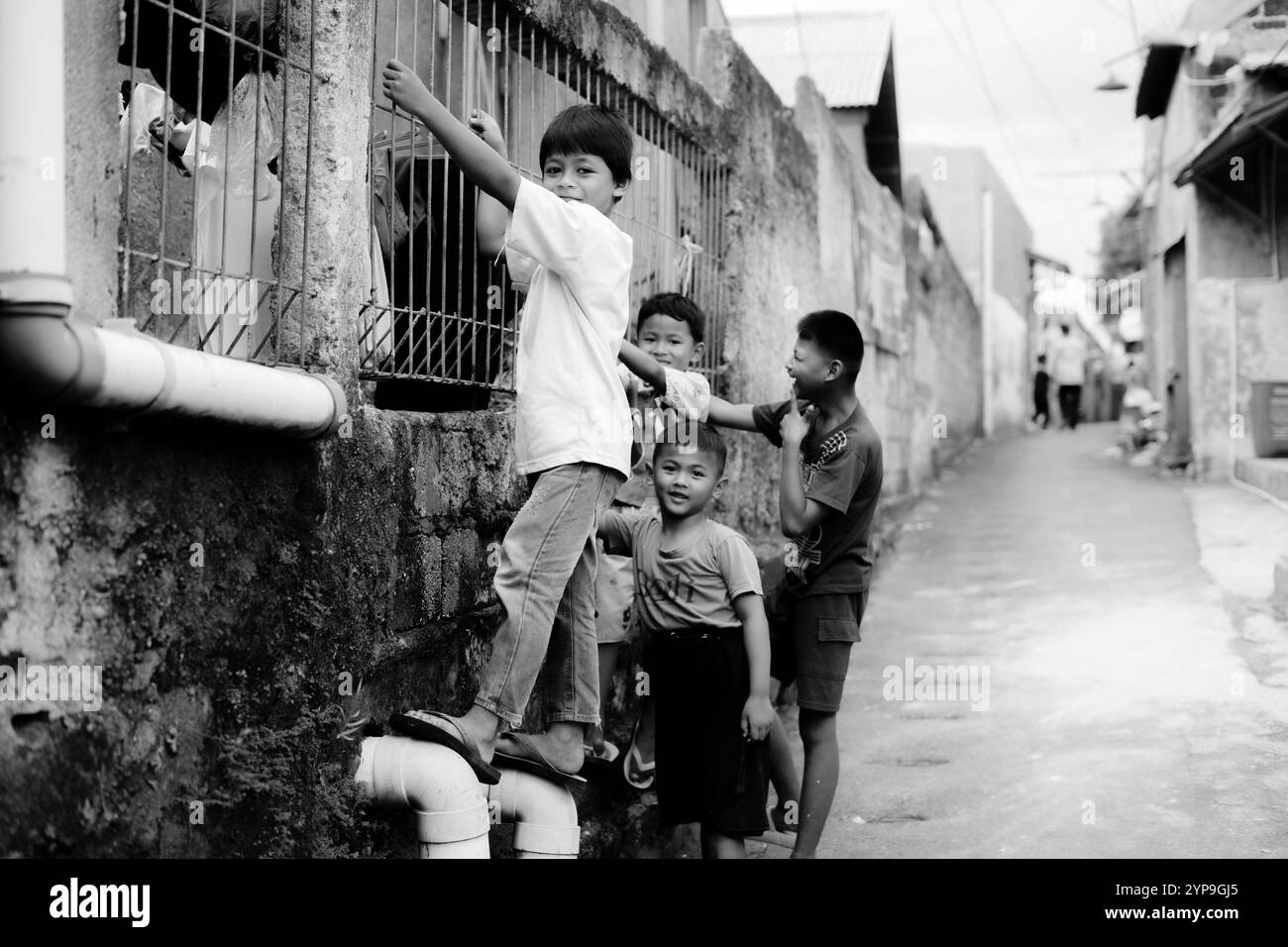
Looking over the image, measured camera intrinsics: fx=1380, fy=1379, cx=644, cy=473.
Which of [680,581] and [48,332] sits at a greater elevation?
[48,332]

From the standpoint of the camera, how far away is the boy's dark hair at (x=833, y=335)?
386cm

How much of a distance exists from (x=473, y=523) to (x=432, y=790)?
86 centimetres

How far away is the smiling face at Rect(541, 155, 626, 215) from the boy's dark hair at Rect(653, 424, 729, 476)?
0.94 metres

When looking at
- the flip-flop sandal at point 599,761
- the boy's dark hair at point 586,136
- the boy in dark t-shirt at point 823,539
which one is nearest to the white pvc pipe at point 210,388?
the boy's dark hair at point 586,136

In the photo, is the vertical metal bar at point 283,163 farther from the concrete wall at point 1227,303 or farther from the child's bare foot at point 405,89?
the concrete wall at point 1227,303

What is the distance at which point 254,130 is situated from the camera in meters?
2.85

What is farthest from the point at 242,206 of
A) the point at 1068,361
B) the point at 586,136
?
the point at 1068,361

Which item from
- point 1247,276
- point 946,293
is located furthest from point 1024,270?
Result: point 1247,276

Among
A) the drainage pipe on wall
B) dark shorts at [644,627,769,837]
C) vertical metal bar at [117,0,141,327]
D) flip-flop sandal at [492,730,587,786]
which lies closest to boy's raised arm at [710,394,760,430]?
dark shorts at [644,627,769,837]

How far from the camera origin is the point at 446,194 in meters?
3.44

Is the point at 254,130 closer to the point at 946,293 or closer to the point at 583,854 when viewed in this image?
the point at 583,854

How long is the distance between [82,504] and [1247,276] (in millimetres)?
12531

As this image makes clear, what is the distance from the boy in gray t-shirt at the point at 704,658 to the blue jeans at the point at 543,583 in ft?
2.26

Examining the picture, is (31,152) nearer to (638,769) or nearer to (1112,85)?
(638,769)
